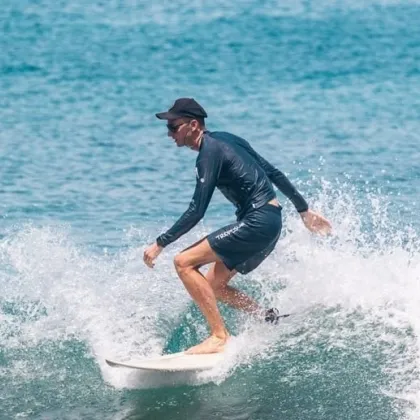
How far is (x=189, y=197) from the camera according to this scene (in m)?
17.4

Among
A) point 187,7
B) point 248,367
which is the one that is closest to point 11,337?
point 248,367

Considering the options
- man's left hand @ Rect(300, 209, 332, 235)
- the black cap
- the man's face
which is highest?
the black cap

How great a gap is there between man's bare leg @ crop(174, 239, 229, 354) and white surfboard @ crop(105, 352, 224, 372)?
0.19ft

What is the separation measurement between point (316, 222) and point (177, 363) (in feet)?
6.13

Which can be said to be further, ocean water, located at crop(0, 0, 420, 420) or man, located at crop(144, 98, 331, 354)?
ocean water, located at crop(0, 0, 420, 420)

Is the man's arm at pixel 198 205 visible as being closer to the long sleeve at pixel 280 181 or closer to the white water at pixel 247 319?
the long sleeve at pixel 280 181

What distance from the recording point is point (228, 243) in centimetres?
1011

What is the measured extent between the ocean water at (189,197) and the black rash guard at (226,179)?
123cm

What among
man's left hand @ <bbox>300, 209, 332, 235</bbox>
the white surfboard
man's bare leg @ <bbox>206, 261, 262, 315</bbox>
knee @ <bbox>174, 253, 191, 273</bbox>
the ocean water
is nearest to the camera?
the white surfboard

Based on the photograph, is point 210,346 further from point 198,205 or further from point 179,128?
point 179,128

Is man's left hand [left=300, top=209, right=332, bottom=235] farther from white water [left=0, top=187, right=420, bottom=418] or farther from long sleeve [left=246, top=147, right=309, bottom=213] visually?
A: white water [left=0, top=187, right=420, bottom=418]

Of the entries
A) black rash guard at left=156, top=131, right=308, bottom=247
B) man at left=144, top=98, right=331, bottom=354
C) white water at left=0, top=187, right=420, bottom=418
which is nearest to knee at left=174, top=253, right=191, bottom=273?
man at left=144, top=98, right=331, bottom=354

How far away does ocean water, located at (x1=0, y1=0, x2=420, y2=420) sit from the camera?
1026 cm

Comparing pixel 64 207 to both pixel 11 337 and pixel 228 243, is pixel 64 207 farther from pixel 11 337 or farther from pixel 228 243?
pixel 228 243
